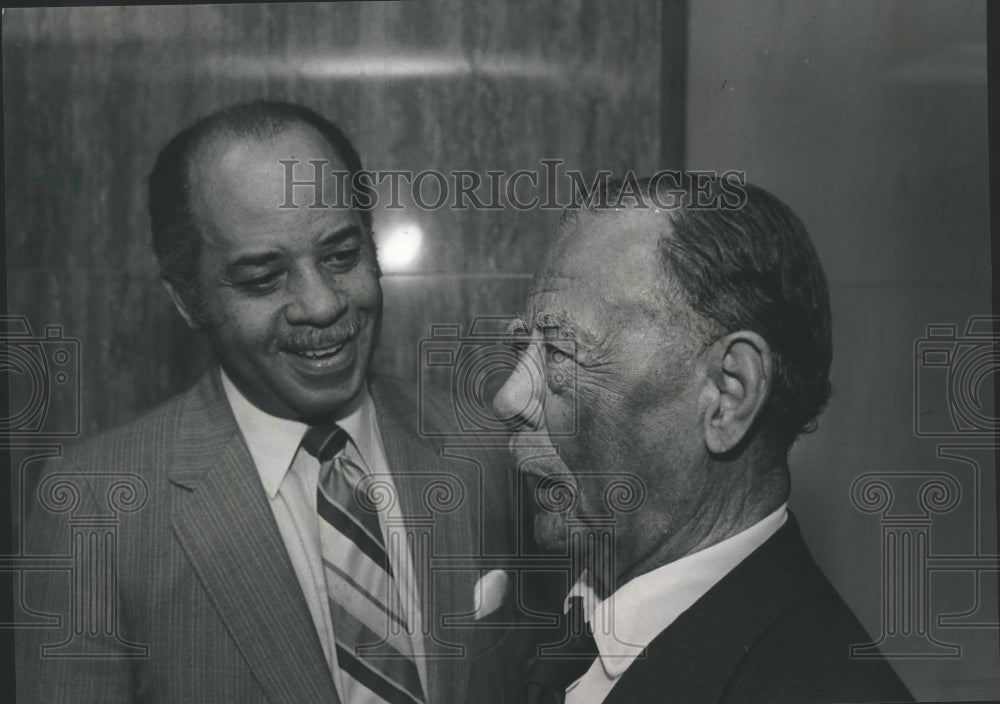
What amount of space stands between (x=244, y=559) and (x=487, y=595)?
0.42 meters

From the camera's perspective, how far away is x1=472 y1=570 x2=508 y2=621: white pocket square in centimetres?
172

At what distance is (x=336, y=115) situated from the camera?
171cm

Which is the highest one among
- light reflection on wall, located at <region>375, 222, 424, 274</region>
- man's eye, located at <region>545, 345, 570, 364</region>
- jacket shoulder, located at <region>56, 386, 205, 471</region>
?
light reflection on wall, located at <region>375, 222, 424, 274</region>

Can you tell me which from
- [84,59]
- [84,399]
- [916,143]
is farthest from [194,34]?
[916,143]

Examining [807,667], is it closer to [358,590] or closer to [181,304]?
[358,590]

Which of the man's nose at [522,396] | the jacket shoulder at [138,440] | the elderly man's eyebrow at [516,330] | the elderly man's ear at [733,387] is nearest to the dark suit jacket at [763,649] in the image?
the elderly man's ear at [733,387]

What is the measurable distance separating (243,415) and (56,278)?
1.46ft

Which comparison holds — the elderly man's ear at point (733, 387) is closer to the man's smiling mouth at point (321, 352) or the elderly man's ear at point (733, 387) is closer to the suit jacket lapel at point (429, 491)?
the suit jacket lapel at point (429, 491)

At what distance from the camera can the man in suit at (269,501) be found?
162cm

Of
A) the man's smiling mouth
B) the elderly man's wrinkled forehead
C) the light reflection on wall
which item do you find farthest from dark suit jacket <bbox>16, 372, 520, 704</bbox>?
the elderly man's wrinkled forehead

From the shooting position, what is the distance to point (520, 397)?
160 centimetres

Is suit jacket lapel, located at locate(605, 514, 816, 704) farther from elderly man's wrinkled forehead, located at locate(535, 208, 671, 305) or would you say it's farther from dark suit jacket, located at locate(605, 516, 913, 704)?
elderly man's wrinkled forehead, located at locate(535, 208, 671, 305)

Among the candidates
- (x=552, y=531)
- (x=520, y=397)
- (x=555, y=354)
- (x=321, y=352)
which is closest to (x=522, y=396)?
(x=520, y=397)

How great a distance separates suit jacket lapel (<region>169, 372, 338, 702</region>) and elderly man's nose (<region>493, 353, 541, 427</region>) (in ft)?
1.42
